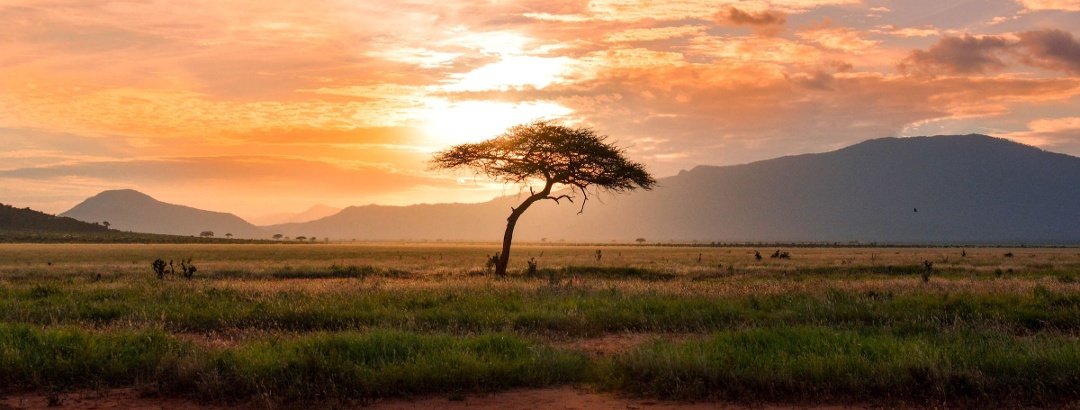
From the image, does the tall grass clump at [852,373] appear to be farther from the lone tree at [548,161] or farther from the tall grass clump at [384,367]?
the lone tree at [548,161]

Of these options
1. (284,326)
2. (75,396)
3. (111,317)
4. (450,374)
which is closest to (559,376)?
(450,374)

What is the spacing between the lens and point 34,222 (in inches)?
7131

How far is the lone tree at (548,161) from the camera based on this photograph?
3484cm

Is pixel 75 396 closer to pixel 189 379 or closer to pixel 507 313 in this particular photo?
pixel 189 379

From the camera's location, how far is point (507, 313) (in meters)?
16.8

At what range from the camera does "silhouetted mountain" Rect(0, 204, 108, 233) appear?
174m

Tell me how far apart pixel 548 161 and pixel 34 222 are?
19202 centimetres

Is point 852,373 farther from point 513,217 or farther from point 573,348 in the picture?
point 513,217

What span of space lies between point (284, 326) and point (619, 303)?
792 centimetres

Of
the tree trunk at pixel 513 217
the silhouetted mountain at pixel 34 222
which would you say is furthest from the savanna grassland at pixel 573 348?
the silhouetted mountain at pixel 34 222

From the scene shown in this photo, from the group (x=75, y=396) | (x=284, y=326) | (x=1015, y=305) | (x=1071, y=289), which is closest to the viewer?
(x=75, y=396)

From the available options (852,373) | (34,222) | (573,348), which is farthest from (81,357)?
(34,222)

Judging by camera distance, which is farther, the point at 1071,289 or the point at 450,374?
the point at 1071,289

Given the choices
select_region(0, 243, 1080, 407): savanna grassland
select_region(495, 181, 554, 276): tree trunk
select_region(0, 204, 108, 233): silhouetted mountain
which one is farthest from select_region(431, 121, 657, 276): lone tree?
select_region(0, 204, 108, 233): silhouetted mountain
